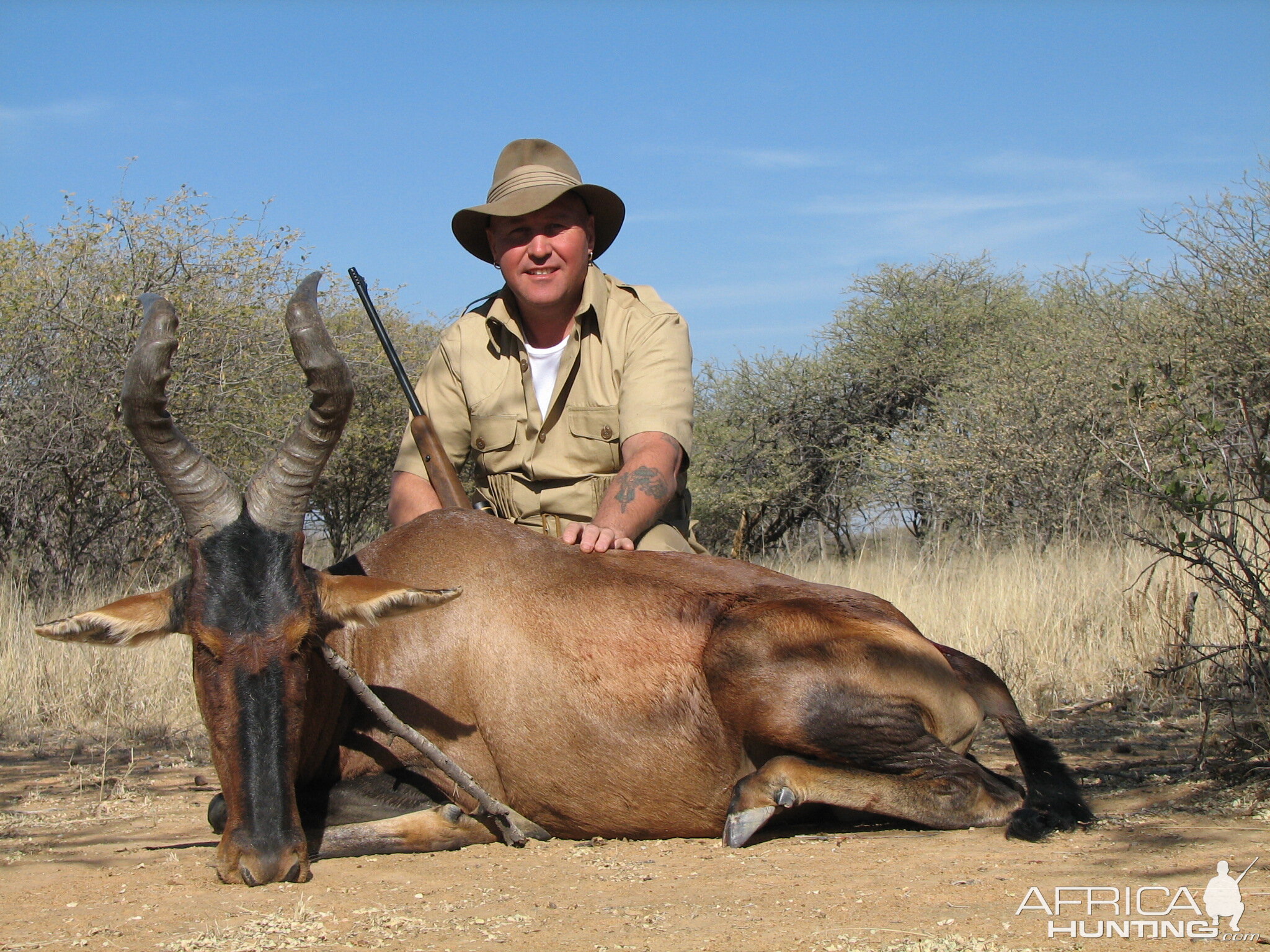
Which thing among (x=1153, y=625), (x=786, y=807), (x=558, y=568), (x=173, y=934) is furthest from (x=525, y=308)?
(x=1153, y=625)

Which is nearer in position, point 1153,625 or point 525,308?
point 525,308

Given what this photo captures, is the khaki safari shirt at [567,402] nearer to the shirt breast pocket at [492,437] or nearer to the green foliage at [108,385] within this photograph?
the shirt breast pocket at [492,437]

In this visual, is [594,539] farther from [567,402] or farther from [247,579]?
[247,579]

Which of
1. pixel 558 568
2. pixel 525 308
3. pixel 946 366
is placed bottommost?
pixel 558 568

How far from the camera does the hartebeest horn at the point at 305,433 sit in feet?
13.0

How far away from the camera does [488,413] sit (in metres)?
6.14

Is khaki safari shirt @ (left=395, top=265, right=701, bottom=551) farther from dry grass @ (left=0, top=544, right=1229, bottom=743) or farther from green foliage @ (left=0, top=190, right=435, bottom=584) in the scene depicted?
green foliage @ (left=0, top=190, right=435, bottom=584)

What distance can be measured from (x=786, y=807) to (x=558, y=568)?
4.08ft

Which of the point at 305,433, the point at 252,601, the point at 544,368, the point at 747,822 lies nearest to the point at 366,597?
the point at 252,601

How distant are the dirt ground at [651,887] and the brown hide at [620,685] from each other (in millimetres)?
218

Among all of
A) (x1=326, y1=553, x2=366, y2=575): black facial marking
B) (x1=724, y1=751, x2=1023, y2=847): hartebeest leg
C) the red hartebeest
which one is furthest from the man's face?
(x1=724, y1=751, x2=1023, y2=847): hartebeest leg

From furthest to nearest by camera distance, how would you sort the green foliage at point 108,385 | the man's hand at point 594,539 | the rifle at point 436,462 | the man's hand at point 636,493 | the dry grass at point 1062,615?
the green foliage at point 108,385
the dry grass at point 1062,615
the rifle at point 436,462
the man's hand at point 636,493
the man's hand at point 594,539

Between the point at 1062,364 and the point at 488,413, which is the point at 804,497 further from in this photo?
the point at 488,413

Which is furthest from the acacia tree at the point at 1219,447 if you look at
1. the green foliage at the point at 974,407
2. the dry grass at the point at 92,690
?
the dry grass at the point at 92,690
